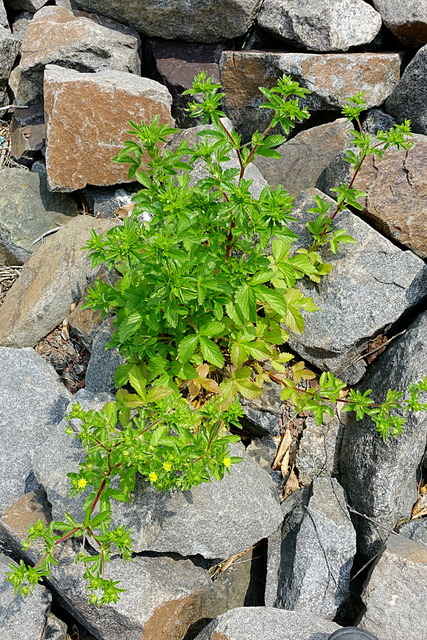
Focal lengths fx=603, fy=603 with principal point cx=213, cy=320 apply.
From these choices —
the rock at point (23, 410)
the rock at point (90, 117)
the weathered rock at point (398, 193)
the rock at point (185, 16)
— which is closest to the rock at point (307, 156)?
the weathered rock at point (398, 193)

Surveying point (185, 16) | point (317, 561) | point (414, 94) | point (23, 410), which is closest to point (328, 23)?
point (414, 94)

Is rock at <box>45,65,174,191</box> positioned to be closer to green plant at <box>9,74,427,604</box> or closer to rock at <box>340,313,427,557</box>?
green plant at <box>9,74,427,604</box>

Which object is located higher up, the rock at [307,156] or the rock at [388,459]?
the rock at [307,156]

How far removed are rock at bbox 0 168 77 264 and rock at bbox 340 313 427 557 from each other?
2.59 meters

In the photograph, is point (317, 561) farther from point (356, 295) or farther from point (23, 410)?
point (23, 410)

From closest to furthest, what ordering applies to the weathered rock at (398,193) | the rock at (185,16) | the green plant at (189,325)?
the green plant at (189,325), the weathered rock at (398,193), the rock at (185,16)

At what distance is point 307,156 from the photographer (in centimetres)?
409

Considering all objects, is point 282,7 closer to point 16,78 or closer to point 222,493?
point 16,78

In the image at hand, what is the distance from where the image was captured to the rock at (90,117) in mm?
4082

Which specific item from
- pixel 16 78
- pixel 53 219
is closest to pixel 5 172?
pixel 53 219

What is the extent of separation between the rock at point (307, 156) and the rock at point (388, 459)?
4.23 feet

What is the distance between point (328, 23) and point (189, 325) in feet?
8.16

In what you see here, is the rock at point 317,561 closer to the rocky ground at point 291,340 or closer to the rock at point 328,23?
the rocky ground at point 291,340

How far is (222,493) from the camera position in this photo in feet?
9.78
